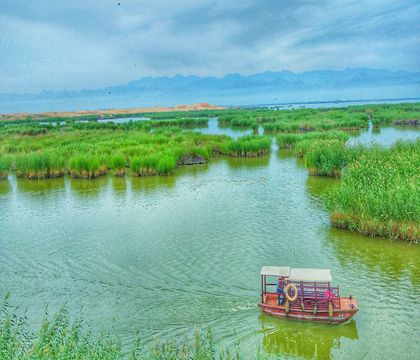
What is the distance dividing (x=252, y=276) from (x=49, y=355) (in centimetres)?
765

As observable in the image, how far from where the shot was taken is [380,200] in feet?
55.4

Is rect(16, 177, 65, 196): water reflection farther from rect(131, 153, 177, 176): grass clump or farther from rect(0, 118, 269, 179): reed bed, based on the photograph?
rect(131, 153, 177, 176): grass clump

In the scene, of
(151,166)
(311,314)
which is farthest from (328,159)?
(311,314)

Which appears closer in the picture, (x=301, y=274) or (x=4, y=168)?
(x=301, y=274)

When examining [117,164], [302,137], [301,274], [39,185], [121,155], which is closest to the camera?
[301,274]

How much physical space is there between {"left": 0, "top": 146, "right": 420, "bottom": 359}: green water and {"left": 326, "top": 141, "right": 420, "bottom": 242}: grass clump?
56 cm

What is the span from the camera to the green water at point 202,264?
37.1 ft

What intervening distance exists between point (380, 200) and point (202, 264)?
7.15m

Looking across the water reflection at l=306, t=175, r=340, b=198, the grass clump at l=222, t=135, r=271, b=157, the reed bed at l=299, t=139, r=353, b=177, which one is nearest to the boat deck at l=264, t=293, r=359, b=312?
the water reflection at l=306, t=175, r=340, b=198

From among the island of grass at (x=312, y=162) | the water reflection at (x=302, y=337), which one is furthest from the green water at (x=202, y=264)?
the island of grass at (x=312, y=162)

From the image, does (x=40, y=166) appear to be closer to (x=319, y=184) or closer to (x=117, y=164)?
(x=117, y=164)

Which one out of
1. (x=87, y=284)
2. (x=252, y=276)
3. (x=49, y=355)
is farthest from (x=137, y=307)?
(x=49, y=355)

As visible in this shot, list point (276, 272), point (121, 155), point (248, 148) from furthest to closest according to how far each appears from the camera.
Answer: point (248, 148) < point (121, 155) < point (276, 272)

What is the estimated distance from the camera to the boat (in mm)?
11312
